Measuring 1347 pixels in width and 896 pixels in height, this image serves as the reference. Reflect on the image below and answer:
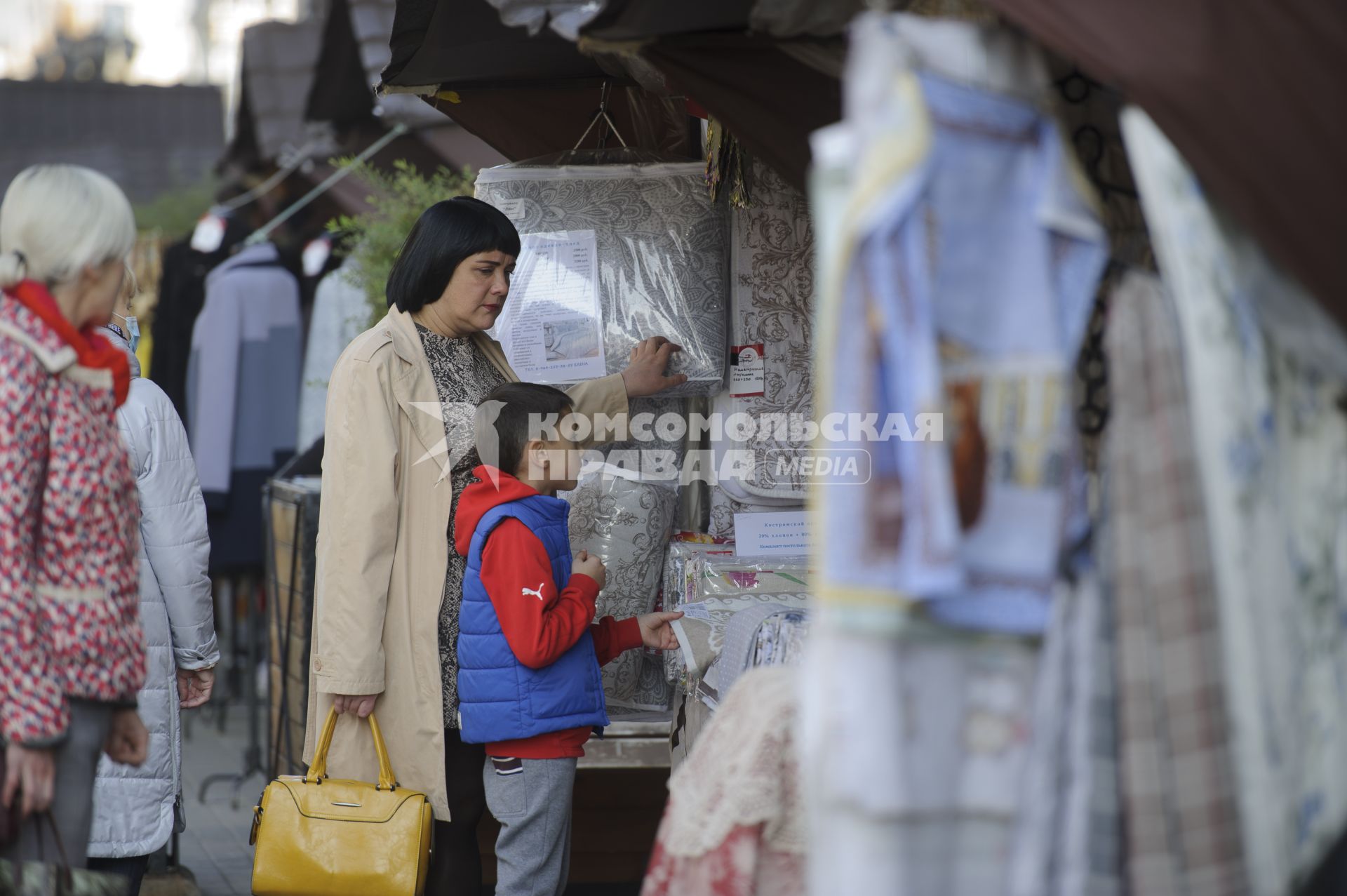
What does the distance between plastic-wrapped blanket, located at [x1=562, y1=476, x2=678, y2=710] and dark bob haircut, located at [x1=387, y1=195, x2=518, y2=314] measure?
0.77 meters

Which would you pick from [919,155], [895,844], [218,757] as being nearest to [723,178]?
[919,155]

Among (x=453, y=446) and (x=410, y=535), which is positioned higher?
(x=453, y=446)

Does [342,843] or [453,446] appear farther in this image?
[453,446]

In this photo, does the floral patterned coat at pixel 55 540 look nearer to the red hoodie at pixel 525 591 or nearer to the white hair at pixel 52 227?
the white hair at pixel 52 227

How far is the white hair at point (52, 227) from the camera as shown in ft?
6.84

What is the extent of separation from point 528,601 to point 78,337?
1110 mm

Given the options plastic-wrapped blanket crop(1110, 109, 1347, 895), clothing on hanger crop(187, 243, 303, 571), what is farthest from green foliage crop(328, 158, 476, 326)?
plastic-wrapped blanket crop(1110, 109, 1347, 895)

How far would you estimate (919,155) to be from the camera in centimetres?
154

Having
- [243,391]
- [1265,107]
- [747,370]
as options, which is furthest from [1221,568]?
[243,391]

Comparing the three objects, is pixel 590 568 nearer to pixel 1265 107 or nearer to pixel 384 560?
pixel 384 560

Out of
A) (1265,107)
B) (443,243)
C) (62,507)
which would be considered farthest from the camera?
(443,243)

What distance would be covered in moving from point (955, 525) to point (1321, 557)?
1.83 ft

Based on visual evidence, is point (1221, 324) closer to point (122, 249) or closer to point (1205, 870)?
point (1205, 870)

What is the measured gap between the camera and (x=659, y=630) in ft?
10.5
